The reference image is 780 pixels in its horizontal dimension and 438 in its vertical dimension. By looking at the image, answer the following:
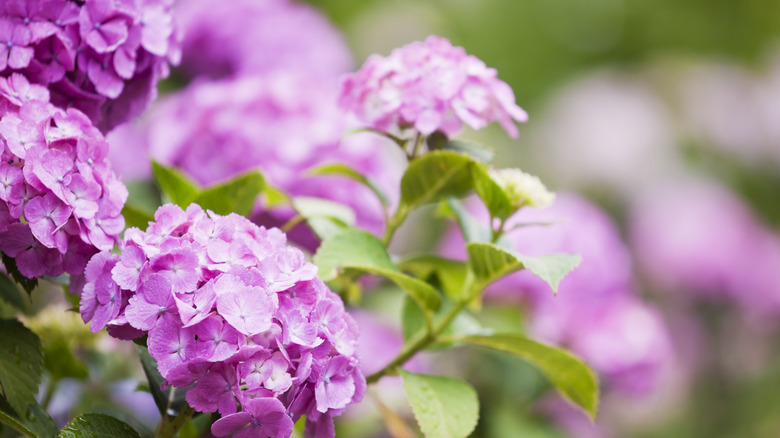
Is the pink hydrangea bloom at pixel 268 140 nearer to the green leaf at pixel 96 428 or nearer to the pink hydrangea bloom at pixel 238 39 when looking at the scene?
the pink hydrangea bloom at pixel 238 39

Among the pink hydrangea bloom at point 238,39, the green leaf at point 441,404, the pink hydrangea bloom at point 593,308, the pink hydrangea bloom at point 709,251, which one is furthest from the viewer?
the pink hydrangea bloom at point 709,251

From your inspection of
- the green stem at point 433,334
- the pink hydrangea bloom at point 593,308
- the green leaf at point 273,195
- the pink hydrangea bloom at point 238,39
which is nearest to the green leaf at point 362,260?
the green stem at point 433,334

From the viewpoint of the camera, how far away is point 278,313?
0.45 meters

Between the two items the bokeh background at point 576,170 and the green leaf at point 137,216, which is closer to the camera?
the green leaf at point 137,216

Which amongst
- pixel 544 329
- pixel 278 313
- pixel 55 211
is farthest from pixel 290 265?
pixel 544 329

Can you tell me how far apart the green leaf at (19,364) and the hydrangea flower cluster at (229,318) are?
9 centimetres

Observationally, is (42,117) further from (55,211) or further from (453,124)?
(453,124)

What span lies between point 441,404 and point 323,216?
0.67ft

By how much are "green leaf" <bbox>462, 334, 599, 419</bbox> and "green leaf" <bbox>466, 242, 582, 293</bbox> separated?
0.05 meters

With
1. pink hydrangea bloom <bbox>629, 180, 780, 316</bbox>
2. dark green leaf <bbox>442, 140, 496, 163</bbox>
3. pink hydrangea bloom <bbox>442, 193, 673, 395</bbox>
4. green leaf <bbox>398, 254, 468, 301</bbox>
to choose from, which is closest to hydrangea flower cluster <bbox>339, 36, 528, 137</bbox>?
dark green leaf <bbox>442, 140, 496, 163</bbox>

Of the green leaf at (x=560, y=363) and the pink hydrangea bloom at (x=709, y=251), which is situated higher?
the green leaf at (x=560, y=363)

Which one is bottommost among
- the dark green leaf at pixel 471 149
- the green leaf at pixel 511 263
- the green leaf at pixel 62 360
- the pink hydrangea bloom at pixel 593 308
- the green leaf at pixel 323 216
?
the pink hydrangea bloom at pixel 593 308

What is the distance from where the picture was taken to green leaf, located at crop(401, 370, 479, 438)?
547 mm

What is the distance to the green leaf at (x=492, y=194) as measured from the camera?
1.93ft
